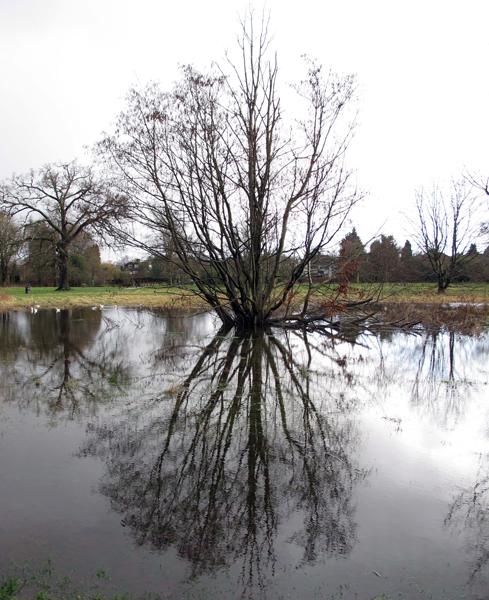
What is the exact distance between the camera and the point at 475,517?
3.35 m

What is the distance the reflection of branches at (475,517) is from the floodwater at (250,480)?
0.01 m

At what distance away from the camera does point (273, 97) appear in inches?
495

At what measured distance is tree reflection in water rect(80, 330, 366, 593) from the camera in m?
2.93

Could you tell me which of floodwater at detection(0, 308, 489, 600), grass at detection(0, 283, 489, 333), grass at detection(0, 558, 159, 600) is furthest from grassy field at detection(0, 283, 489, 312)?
grass at detection(0, 558, 159, 600)

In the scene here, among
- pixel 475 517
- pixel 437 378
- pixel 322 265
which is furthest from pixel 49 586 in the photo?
pixel 322 265

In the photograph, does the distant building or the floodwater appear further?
the distant building

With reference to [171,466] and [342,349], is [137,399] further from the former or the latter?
[342,349]

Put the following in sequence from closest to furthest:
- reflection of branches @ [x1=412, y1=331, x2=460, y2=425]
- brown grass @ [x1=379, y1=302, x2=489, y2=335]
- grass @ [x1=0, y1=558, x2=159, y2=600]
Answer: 1. grass @ [x1=0, y1=558, x2=159, y2=600]
2. reflection of branches @ [x1=412, y1=331, x2=460, y2=425]
3. brown grass @ [x1=379, y1=302, x2=489, y2=335]

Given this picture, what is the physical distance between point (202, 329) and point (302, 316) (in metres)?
3.47

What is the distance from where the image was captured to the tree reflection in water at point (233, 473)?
9.62 feet

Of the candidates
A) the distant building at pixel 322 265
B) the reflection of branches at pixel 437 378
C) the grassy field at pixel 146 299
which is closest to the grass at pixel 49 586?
the reflection of branches at pixel 437 378

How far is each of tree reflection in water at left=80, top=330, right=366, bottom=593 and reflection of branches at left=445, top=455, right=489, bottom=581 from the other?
0.78m

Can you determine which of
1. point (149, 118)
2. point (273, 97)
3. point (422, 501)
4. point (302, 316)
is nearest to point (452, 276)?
point (302, 316)

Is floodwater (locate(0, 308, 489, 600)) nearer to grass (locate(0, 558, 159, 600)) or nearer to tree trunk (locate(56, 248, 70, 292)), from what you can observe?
grass (locate(0, 558, 159, 600))
